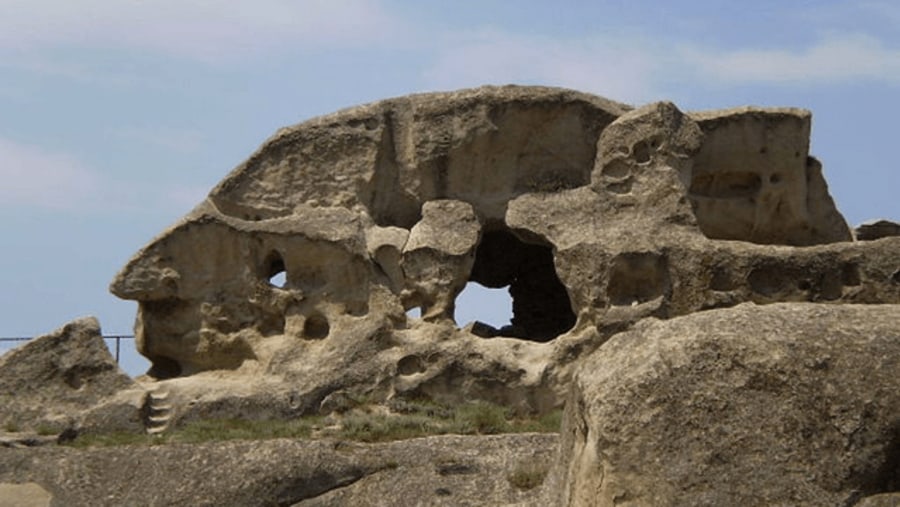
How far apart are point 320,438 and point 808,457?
8.91 meters

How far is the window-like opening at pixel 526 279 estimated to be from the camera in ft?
103

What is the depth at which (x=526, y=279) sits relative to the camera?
105 feet

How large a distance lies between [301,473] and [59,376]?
579 centimetres

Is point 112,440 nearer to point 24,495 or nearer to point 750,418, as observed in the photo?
point 24,495

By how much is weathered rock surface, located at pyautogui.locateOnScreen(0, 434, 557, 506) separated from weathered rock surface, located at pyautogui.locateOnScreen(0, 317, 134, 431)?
3.19 metres

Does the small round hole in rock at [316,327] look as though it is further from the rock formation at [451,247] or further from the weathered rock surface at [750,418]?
the weathered rock surface at [750,418]

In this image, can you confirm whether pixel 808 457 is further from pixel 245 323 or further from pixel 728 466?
pixel 245 323

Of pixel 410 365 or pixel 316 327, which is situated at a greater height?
pixel 316 327

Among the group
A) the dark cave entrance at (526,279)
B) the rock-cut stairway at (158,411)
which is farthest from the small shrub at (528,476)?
the dark cave entrance at (526,279)

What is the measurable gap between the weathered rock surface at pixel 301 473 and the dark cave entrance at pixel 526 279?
10.2 metres

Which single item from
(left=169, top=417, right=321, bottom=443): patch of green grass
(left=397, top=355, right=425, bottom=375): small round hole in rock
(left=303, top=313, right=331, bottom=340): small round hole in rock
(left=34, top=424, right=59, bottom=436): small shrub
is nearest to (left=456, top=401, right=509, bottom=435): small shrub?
(left=397, top=355, right=425, bottom=375): small round hole in rock

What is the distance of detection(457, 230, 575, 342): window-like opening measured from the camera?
3138cm

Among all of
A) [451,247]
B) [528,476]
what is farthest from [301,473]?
[451,247]

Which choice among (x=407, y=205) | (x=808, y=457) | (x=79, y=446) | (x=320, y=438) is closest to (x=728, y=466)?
(x=808, y=457)
